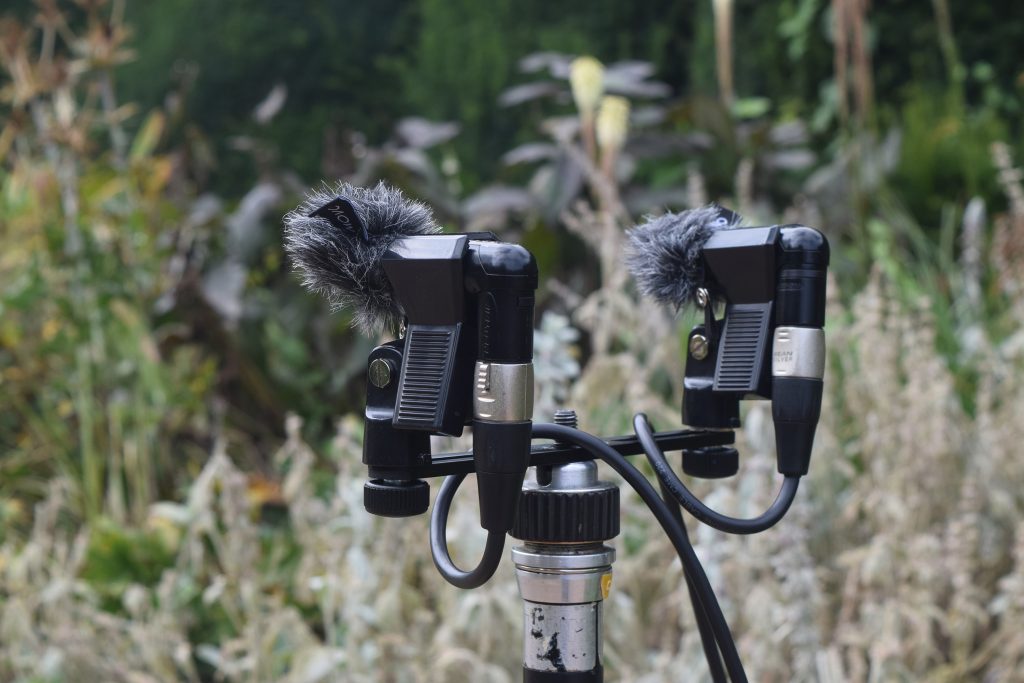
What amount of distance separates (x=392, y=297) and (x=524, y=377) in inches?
4.7

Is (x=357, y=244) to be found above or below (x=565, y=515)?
above

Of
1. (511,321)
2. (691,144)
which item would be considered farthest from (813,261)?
(691,144)

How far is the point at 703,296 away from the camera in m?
0.81

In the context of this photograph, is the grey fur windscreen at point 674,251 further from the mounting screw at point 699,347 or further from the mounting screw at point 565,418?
the mounting screw at point 565,418

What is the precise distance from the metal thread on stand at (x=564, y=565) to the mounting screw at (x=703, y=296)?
0.16 m

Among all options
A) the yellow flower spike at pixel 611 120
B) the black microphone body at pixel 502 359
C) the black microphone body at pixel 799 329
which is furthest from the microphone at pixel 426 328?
the yellow flower spike at pixel 611 120

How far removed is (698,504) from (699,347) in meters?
0.14

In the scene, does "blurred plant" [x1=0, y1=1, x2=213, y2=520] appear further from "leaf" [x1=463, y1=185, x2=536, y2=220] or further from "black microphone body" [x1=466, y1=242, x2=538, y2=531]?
"black microphone body" [x1=466, y1=242, x2=538, y2=531]

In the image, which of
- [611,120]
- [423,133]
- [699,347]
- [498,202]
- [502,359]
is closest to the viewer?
[502,359]

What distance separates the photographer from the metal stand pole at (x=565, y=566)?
2.35 feet

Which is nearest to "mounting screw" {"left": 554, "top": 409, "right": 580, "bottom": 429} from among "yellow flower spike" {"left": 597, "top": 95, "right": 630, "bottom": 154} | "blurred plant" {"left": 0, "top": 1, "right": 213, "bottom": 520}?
"yellow flower spike" {"left": 597, "top": 95, "right": 630, "bottom": 154}

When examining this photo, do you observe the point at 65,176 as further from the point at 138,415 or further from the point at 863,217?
the point at 863,217

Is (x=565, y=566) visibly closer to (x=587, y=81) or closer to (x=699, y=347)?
(x=699, y=347)

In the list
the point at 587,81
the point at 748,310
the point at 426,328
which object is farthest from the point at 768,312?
the point at 587,81
